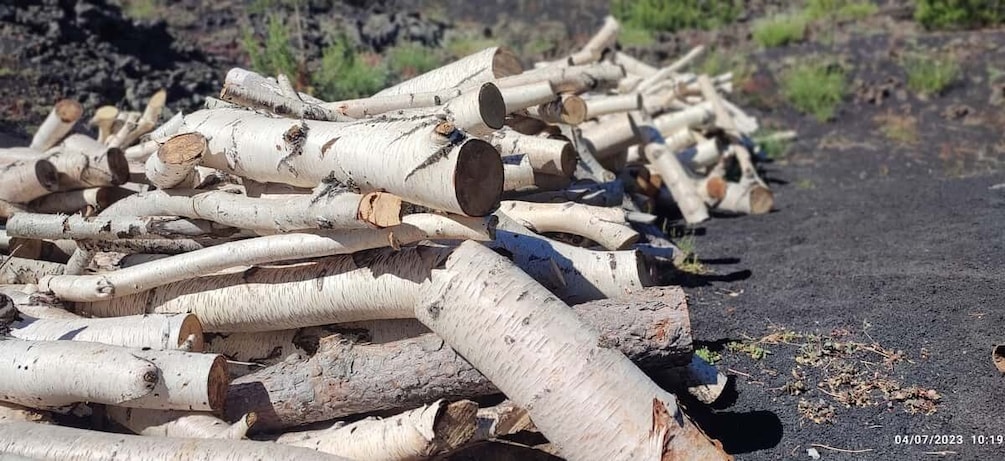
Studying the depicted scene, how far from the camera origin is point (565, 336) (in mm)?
2781

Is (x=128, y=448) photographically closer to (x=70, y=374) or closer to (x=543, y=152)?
(x=70, y=374)

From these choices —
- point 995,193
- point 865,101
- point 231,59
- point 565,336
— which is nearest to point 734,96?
point 865,101

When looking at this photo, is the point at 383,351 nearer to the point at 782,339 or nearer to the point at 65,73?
the point at 782,339

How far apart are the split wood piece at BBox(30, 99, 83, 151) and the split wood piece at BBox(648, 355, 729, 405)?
495cm

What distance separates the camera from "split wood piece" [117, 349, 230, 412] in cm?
302

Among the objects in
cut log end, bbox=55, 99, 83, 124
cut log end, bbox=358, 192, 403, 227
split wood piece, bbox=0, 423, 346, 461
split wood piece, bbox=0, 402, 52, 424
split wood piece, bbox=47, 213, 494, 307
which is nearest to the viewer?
split wood piece, bbox=0, 423, 346, 461

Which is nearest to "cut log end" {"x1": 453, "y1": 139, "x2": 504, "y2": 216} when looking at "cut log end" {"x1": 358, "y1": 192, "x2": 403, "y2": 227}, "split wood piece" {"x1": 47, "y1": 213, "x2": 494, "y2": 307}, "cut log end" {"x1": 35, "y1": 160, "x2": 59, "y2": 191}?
"split wood piece" {"x1": 47, "y1": 213, "x2": 494, "y2": 307}

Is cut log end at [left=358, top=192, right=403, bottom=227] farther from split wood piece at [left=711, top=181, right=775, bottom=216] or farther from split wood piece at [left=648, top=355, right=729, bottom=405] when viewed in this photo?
split wood piece at [left=711, top=181, right=775, bottom=216]

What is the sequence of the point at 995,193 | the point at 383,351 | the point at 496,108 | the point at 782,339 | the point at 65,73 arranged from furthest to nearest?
the point at 65,73 < the point at 995,193 < the point at 782,339 < the point at 496,108 < the point at 383,351

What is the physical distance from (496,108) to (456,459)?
148 centimetres

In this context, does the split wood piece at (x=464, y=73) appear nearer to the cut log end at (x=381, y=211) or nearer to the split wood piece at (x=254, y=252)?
the split wood piece at (x=254, y=252)

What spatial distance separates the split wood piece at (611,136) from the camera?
20.6 feet

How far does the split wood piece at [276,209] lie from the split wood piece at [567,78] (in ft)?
6.39

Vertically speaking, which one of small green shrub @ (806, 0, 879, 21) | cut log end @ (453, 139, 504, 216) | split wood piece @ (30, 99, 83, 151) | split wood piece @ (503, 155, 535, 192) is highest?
cut log end @ (453, 139, 504, 216)
